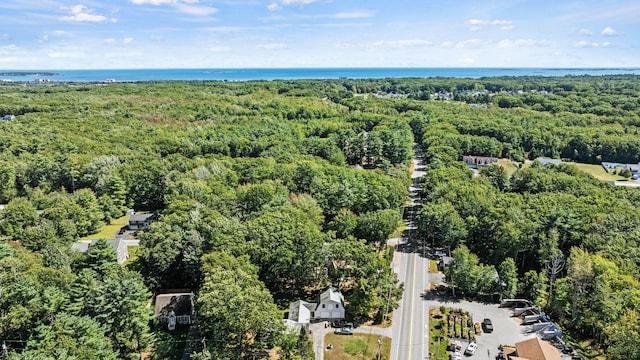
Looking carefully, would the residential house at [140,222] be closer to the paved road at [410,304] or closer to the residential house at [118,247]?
the residential house at [118,247]

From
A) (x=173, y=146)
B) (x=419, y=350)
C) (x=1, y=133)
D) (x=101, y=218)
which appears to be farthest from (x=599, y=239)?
(x=1, y=133)

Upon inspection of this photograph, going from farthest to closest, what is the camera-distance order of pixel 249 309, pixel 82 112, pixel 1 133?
pixel 82 112 < pixel 1 133 < pixel 249 309

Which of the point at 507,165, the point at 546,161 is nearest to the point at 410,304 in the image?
the point at 507,165

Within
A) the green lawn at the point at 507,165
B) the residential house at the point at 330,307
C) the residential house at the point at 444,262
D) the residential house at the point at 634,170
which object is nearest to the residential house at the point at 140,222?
the residential house at the point at 330,307

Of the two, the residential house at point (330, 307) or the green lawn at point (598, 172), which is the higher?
the green lawn at point (598, 172)

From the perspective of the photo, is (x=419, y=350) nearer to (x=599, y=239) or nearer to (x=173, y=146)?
(x=599, y=239)

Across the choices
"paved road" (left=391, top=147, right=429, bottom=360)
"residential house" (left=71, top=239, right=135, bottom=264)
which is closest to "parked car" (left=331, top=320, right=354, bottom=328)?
"paved road" (left=391, top=147, right=429, bottom=360)
